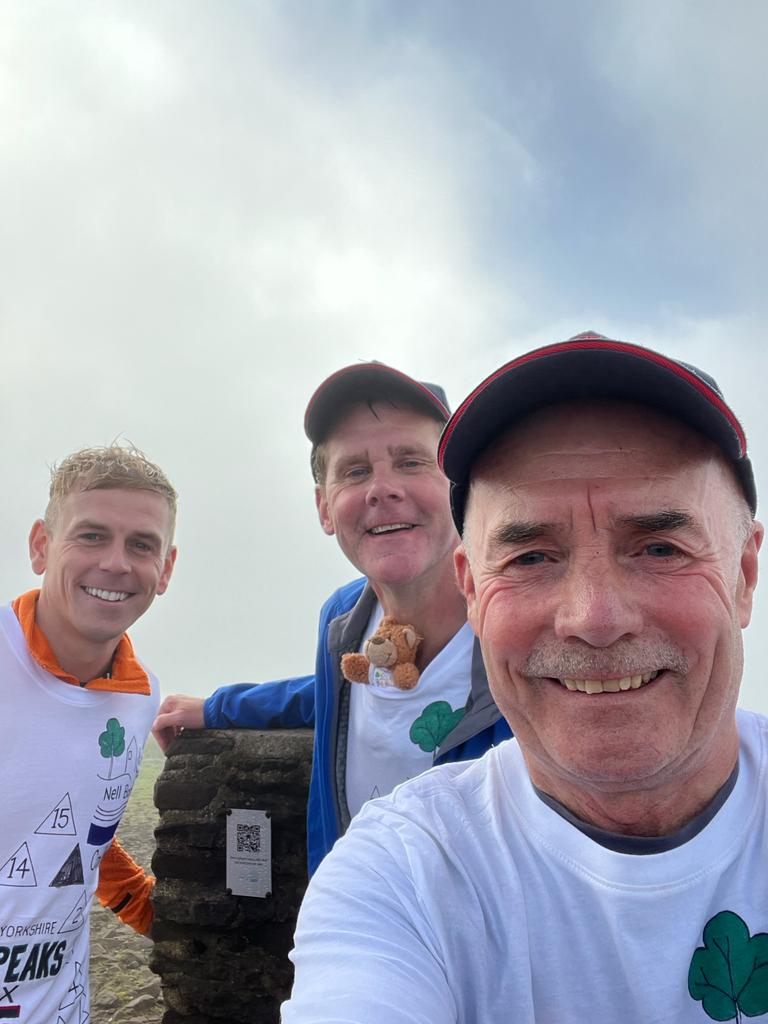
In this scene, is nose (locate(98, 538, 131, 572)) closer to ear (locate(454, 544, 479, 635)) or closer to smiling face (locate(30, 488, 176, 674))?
smiling face (locate(30, 488, 176, 674))

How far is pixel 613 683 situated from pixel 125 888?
341 cm

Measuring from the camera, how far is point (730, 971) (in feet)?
3.82

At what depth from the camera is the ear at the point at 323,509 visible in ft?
9.67

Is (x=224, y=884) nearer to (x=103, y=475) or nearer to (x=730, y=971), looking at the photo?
(x=103, y=475)

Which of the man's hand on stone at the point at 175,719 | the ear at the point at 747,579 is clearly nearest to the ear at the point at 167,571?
the man's hand on stone at the point at 175,719

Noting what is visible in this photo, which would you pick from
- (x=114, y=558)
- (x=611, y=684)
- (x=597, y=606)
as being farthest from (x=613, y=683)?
(x=114, y=558)

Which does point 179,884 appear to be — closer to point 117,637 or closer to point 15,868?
point 15,868

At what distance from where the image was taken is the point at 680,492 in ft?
4.30

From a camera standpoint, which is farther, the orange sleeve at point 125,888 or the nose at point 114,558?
the orange sleeve at point 125,888

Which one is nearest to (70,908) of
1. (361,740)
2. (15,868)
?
(15,868)

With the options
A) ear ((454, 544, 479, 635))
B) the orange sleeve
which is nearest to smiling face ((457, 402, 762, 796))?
ear ((454, 544, 479, 635))

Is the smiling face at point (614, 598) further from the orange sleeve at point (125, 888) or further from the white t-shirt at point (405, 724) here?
the orange sleeve at point (125, 888)

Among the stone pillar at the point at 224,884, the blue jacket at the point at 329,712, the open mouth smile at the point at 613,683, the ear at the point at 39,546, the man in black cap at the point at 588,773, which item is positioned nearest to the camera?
the man in black cap at the point at 588,773

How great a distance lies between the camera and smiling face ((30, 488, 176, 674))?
3.04 m
